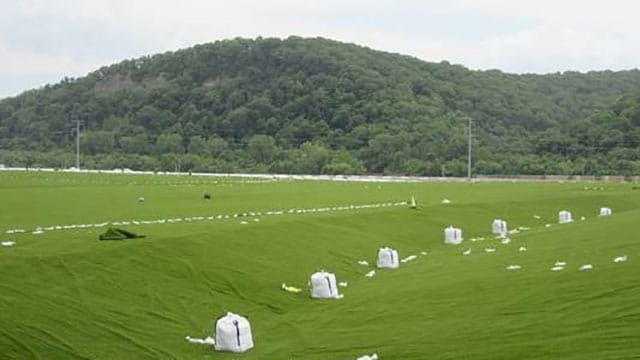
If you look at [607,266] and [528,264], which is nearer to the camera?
[607,266]

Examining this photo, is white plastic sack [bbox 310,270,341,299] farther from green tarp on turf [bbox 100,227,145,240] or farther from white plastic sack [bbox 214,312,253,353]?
green tarp on turf [bbox 100,227,145,240]

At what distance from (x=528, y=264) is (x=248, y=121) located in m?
129

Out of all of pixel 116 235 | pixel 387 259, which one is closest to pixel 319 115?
pixel 387 259

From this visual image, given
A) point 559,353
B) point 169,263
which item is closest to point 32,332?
point 169,263

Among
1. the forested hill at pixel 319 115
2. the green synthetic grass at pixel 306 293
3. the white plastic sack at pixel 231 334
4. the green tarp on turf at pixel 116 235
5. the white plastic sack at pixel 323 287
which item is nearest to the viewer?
the green synthetic grass at pixel 306 293

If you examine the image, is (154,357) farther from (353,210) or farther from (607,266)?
(353,210)

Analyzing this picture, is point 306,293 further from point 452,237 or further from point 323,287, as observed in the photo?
point 452,237

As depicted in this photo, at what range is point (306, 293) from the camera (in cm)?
2231

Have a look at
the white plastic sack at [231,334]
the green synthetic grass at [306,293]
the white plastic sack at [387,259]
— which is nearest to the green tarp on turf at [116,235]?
the green synthetic grass at [306,293]

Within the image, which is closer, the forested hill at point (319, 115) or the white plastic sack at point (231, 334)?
the white plastic sack at point (231, 334)

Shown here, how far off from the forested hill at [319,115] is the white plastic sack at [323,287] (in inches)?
3225

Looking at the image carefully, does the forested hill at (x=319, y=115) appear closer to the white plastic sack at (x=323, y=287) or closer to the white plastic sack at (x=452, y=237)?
the white plastic sack at (x=452, y=237)

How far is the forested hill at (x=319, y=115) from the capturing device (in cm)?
11712

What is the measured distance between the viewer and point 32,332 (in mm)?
15891
